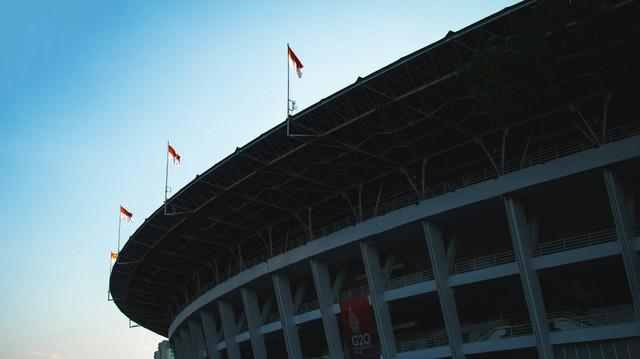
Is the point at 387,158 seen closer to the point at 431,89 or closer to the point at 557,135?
the point at 431,89

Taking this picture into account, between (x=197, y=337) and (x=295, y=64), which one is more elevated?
(x=295, y=64)

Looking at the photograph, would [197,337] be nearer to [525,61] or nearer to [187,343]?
[187,343]

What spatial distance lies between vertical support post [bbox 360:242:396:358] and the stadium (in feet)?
0.32

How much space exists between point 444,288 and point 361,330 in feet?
22.6

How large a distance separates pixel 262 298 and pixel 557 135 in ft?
116

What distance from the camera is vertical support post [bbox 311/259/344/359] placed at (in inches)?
1574

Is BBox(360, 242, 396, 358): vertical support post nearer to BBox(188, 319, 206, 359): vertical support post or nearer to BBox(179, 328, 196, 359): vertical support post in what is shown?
BBox(188, 319, 206, 359): vertical support post

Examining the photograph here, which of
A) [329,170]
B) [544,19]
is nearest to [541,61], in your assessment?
[544,19]

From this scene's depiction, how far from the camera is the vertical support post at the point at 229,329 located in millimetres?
50062

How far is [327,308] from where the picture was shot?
40750 mm

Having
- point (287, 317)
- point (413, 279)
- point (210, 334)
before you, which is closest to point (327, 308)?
point (287, 317)

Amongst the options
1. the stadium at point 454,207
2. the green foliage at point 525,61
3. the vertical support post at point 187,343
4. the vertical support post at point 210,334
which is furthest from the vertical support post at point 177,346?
the green foliage at point 525,61

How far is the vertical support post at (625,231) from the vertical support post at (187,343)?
49337mm

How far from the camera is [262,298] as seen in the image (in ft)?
189
